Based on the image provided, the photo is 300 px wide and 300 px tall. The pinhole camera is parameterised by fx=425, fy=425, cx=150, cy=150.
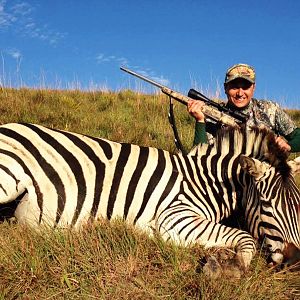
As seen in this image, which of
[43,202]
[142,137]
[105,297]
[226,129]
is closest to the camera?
[105,297]

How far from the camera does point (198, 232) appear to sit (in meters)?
2.88

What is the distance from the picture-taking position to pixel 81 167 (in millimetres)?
3178

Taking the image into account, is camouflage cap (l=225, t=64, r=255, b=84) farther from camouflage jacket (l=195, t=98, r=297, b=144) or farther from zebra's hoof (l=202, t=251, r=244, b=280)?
zebra's hoof (l=202, t=251, r=244, b=280)

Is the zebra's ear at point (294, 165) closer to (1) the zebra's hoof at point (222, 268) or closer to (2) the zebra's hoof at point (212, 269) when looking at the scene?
(1) the zebra's hoof at point (222, 268)

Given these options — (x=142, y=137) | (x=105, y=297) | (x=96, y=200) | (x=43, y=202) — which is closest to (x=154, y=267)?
(x=105, y=297)

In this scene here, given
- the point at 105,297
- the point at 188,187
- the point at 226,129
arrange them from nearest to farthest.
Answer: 1. the point at 105,297
2. the point at 188,187
3. the point at 226,129

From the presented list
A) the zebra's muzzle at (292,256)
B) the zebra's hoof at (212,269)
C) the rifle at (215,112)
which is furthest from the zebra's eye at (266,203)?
the rifle at (215,112)

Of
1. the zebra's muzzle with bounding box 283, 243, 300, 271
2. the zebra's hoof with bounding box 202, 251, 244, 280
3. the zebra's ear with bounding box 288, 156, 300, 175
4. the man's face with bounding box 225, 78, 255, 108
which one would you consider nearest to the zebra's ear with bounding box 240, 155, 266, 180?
the zebra's ear with bounding box 288, 156, 300, 175

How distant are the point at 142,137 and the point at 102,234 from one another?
371 cm

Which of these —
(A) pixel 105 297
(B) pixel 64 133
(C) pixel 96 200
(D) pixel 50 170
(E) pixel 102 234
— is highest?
(B) pixel 64 133

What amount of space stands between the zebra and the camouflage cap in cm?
130

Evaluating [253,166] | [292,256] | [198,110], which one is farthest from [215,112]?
[292,256]

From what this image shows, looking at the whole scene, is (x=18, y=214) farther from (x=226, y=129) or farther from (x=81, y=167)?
(x=226, y=129)

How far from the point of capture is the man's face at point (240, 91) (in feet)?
15.3
